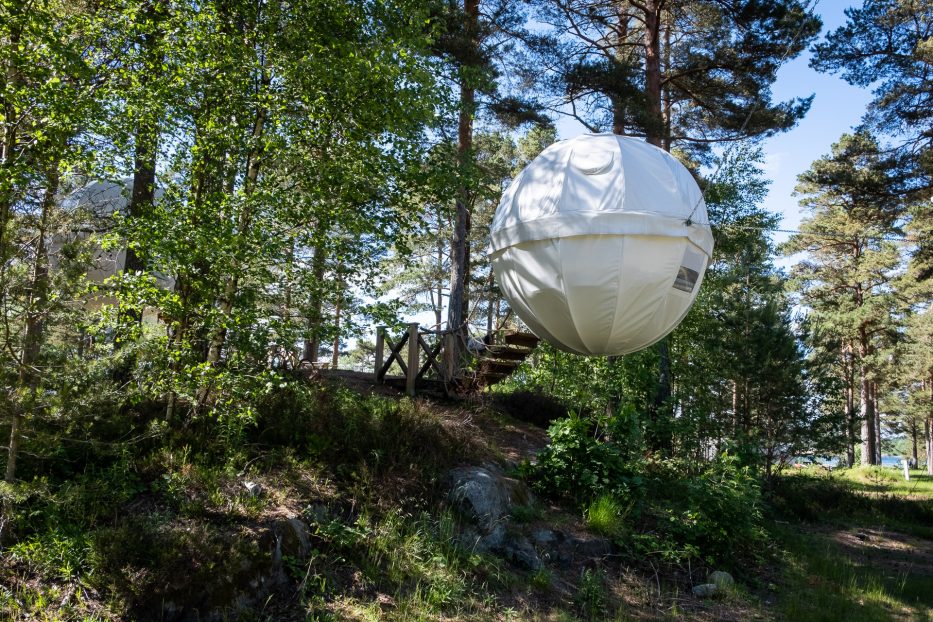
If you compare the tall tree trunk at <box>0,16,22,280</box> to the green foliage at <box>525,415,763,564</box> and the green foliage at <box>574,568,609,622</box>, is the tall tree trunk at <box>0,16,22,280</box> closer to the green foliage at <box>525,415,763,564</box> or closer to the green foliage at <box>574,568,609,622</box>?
the green foliage at <box>574,568,609,622</box>

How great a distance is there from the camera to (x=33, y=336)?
429cm

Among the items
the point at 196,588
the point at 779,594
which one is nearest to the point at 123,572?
the point at 196,588

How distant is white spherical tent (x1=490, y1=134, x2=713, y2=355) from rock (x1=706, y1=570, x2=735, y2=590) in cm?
398

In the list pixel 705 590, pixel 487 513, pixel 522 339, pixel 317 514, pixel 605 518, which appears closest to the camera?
pixel 317 514

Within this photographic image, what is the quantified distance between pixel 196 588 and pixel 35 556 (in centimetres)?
110

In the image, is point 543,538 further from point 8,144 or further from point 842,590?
point 8,144

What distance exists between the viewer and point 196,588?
429 centimetres

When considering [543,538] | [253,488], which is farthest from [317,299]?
[543,538]

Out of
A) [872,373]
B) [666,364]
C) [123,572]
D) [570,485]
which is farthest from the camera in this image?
[872,373]

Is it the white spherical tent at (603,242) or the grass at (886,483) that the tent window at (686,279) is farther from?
the grass at (886,483)

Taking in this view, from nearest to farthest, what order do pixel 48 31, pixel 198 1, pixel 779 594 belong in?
1. pixel 48 31
2. pixel 198 1
3. pixel 779 594

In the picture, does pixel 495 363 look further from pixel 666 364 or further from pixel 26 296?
pixel 26 296

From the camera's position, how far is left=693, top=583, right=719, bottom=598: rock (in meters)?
6.29

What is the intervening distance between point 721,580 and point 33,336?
6806 millimetres
